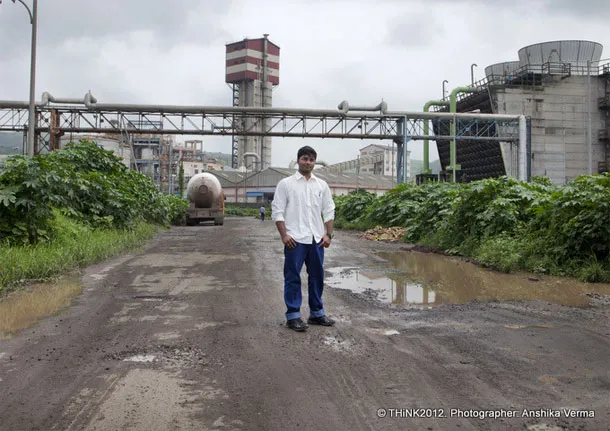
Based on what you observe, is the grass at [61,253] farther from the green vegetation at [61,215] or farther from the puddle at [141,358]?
the puddle at [141,358]

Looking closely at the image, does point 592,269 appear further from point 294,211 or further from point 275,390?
point 275,390

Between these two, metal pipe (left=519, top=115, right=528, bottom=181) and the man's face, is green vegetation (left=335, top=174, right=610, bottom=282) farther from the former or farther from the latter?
metal pipe (left=519, top=115, right=528, bottom=181)

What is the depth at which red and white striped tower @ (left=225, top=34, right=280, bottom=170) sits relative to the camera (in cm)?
8269

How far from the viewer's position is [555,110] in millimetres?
39438

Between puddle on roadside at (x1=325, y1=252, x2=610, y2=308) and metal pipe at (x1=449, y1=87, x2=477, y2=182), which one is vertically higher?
metal pipe at (x1=449, y1=87, x2=477, y2=182)

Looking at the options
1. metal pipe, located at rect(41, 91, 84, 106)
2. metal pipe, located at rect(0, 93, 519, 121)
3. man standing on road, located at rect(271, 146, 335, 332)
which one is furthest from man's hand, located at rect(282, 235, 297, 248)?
metal pipe, located at rect(41, 91, 84, 106)

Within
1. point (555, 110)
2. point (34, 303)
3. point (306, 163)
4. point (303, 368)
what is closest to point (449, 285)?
point (306, 163)

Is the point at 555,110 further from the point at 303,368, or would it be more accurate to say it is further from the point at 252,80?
the point at 252,80

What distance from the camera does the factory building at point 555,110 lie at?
38.6 metres

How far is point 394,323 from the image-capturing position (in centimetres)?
516

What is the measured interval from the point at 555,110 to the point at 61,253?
1538 inches

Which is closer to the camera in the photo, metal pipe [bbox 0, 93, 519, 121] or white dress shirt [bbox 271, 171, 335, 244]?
white dress shirt [bbox 271, 171, 335, 244]

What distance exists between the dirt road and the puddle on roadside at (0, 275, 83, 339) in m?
0.21

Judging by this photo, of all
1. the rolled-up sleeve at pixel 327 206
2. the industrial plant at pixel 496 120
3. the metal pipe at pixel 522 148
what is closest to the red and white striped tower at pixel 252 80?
the industrial plant at pixel 496 120
